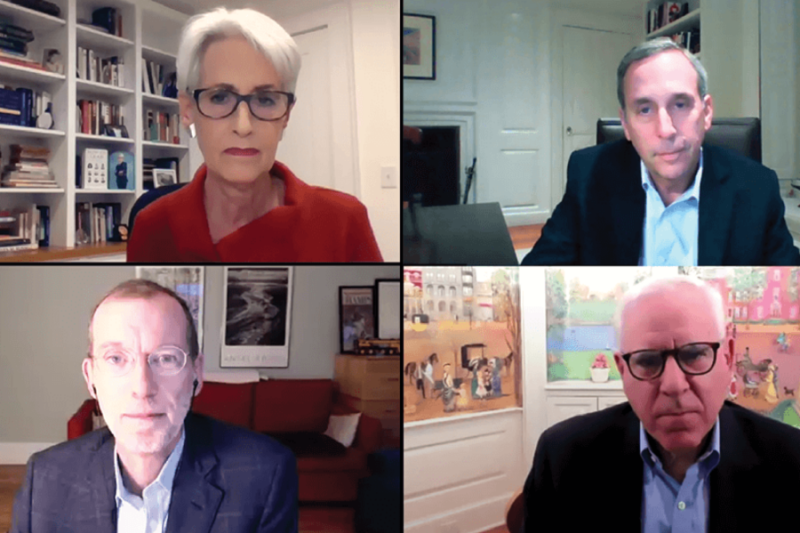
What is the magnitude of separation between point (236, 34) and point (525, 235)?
0.97m

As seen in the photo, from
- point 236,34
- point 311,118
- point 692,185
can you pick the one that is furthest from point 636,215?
point 236,34

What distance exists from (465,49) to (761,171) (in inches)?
34.3

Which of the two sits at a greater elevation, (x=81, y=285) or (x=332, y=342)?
(x=81, y=285)

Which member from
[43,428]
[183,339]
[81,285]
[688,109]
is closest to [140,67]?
[81,285]

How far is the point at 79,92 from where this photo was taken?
6.72 ft

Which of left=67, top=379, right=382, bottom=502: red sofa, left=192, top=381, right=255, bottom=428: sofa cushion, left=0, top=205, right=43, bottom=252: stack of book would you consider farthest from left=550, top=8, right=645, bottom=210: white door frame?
left=0, top=205, right=43, bottom=252: stack of book

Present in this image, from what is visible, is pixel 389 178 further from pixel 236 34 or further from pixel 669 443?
pixel 669 443

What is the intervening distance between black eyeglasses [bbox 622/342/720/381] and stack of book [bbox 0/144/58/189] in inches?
65.8

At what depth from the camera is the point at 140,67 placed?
2.04m

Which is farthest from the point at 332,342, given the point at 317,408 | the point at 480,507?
the point at 480,507

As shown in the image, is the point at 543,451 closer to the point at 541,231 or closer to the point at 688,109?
the point at 541,231

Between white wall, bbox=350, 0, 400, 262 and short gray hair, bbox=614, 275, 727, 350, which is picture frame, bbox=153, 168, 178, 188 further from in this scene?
short gray hair, bbox=614, 275, 727, 350

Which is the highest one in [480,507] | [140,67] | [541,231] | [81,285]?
[140,67]

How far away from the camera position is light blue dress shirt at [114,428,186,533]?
78.8 inches
